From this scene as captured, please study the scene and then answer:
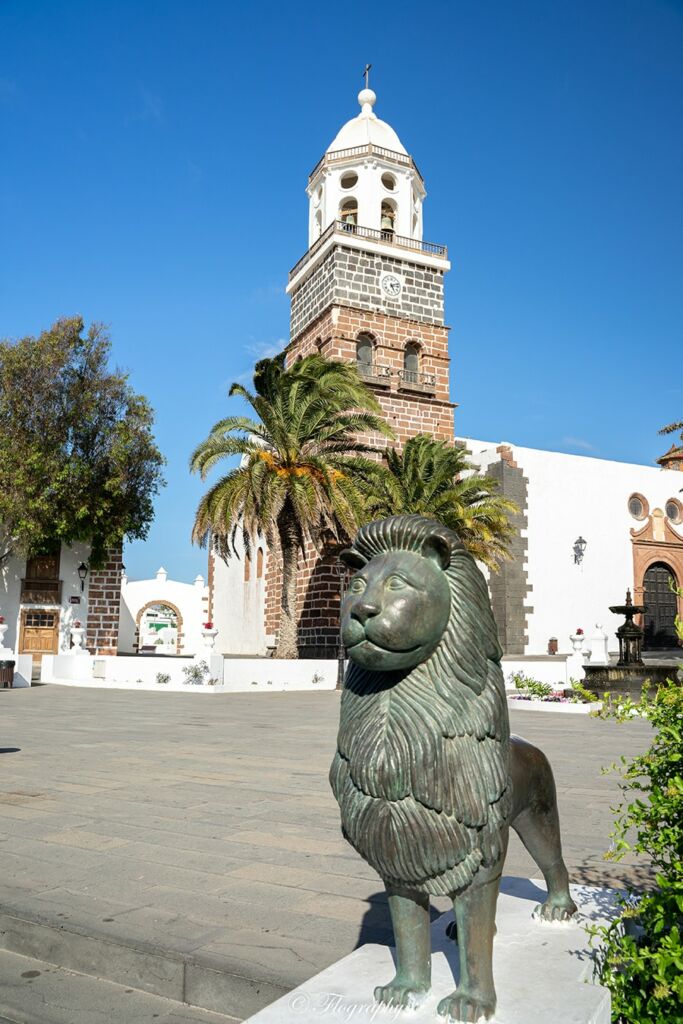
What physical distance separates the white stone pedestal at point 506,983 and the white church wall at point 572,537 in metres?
22.8

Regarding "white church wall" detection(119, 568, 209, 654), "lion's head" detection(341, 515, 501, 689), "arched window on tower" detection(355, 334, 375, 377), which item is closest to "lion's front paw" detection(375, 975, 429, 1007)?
"lion's head" detection(341, 515, 501, 689)

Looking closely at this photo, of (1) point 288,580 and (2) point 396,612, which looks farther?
(1) point 288,580

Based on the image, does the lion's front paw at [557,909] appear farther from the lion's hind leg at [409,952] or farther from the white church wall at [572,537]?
the white church wall at [572,537]

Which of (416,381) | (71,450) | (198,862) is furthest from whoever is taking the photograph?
(416,381)

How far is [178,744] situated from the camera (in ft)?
27.9

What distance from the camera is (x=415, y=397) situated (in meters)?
24.2

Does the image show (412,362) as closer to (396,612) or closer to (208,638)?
(208,638)

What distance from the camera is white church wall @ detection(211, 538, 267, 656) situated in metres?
26.9

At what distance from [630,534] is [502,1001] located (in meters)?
27.1

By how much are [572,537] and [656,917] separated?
24879 mm

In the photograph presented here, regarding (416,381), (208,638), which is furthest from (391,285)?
(208,638)

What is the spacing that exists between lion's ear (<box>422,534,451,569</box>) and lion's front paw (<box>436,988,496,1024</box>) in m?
1.02

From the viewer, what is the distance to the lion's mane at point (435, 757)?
6.11 feet

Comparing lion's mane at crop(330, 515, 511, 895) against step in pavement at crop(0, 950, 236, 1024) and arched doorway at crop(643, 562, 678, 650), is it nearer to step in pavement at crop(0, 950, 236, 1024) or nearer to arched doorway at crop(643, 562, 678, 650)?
step in pavement at crop(0, 950, 236, 1024)
